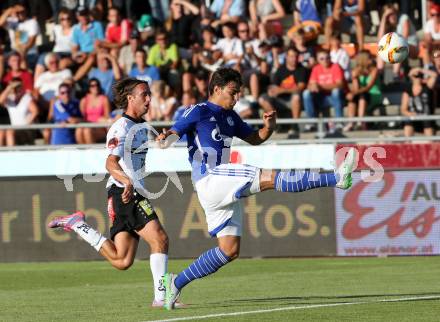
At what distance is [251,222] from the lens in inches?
682

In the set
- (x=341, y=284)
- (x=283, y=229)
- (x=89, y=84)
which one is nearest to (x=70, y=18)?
(x=89, y=84)

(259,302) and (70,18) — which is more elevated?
(70,18)

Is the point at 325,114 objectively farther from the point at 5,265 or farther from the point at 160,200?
the point at 5,265

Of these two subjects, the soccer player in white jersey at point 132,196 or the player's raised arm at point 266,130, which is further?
the soccer player in white jersey at point 132,196

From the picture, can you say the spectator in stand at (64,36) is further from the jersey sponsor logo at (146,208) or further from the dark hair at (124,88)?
the jersey sponsor logo at (146,208)

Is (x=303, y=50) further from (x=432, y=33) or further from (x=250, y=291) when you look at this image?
(x=250, y=291)

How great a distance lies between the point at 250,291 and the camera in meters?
12.0

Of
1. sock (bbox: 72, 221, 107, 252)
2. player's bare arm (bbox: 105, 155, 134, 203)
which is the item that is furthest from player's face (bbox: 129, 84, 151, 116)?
sock (bbox: 72, 221, 107, 252)

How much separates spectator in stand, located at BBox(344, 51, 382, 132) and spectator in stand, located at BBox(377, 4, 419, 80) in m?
0.38

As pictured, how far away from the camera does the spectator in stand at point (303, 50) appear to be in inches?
784

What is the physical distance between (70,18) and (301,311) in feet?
45.2

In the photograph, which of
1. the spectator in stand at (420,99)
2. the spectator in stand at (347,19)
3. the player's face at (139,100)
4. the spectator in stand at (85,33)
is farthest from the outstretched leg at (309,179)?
the spectator in stand at (85,33)

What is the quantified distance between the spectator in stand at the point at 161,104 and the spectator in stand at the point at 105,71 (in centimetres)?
111

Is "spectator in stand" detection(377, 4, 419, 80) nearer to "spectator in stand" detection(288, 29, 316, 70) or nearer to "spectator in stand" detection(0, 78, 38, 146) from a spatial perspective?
"spectator in stand" detection(288, 29, 316, 70)
